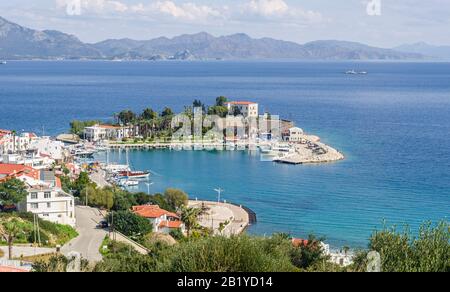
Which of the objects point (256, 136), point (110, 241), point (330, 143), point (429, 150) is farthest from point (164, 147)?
point (110, 241)

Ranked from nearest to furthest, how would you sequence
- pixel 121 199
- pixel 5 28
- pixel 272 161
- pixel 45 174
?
pixel 121 199 → pixel 45 174 → pixel 272 161 → pixel 5 28

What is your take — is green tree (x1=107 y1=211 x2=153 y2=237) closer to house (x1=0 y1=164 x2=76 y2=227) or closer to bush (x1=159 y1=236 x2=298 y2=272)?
Answer: house (x1=0 y1=164 x2=76 y2=227)

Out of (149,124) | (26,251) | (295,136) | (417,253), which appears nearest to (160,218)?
(26,251)

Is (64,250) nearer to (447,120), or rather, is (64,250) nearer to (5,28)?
(447,120)

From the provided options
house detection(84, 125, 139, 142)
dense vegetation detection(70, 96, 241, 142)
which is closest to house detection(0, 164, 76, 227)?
house detection(84, 125, 139, 142)

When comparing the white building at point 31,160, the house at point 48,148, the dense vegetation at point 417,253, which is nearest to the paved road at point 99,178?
the white building at point 31,160

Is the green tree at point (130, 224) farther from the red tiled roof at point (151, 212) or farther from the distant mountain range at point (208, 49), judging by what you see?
the distant mountain range at point (208, 49)
